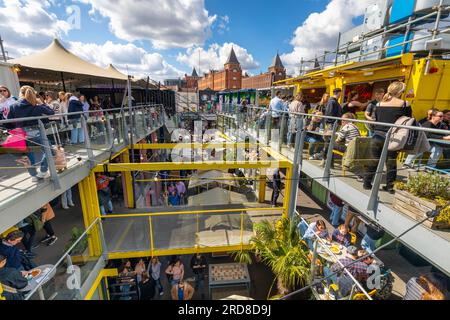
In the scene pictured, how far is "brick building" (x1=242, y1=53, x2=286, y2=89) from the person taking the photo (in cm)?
5878

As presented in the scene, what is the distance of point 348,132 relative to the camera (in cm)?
406

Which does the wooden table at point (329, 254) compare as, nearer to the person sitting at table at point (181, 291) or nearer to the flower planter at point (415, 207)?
the flower planter at point (415, 207)

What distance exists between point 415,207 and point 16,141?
6136 millimetres

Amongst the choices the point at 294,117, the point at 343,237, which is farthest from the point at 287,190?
the point at 294,117

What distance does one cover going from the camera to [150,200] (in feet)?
36.3

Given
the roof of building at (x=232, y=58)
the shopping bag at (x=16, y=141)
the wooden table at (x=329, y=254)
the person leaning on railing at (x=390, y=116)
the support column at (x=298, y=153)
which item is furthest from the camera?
the roof of building at (x=232, y=58)

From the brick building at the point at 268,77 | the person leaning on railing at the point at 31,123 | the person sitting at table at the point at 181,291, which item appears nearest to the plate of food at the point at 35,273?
the person leaning on railing at the point at 31,123

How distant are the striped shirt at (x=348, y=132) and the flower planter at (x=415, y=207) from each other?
4.03 feet

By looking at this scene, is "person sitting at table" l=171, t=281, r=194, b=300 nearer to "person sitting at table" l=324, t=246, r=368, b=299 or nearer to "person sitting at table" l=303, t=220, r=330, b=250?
"person sitting at table" l=303, t=220, r=330, b=250

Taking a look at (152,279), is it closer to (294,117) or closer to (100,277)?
(100,277)

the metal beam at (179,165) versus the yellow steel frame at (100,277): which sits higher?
the metal beam at (179,165)

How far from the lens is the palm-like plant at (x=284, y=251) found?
5.78 meters

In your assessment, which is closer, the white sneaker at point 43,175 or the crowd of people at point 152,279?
the white sneaker at point 43,175

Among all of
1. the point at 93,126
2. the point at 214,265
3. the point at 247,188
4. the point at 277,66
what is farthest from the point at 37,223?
the point at 277,66
